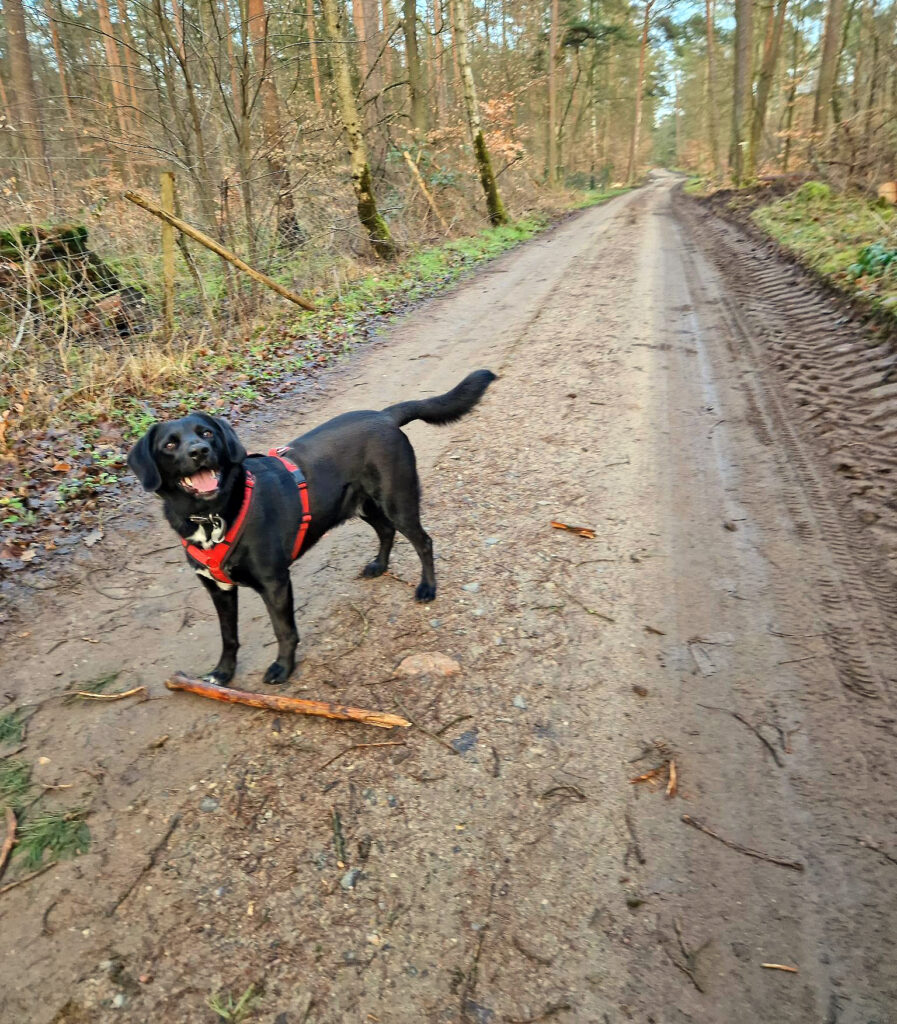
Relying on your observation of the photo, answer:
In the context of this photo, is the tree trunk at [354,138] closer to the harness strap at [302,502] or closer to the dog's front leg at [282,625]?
the harness strap at [302,502]

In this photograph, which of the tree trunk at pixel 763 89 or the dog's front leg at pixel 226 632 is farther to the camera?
the tree trunk at pixel 763 89

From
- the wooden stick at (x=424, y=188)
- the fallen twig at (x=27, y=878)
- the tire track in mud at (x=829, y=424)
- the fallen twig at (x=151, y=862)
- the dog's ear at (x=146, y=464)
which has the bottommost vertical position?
the fallen twig at (x=151, y=862)

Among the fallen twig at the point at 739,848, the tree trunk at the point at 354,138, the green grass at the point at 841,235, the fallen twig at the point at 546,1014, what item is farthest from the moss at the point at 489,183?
the fallen twig at the point at 546,1014

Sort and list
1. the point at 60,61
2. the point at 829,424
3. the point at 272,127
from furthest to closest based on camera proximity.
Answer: the point at 60,61 → the point at 272,127 → the point at 829,424

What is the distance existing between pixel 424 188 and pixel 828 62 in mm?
12076

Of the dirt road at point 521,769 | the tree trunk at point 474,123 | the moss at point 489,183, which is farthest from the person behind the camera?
the moss at point 489,183

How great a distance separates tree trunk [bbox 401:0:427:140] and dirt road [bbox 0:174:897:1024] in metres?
16.3

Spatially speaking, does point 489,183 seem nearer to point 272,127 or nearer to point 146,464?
point 272,127

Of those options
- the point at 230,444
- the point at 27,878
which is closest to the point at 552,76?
the point at 230,444

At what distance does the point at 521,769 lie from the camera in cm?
273

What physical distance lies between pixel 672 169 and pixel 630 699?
7991cm

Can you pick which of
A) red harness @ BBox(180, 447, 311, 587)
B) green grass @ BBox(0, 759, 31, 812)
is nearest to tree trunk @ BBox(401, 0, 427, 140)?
red harness @ BBox(180, 447, 311, 587)

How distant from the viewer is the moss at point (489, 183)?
61.0 feet

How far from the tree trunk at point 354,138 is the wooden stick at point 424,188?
327 centimetres
